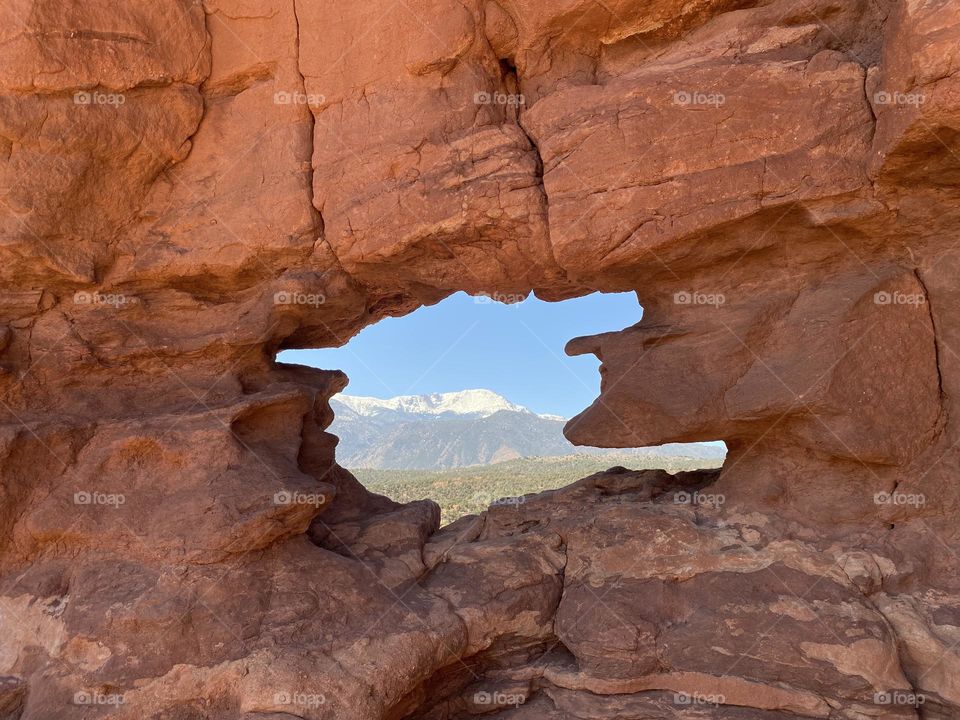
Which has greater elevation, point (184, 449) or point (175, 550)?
point (184, 449)

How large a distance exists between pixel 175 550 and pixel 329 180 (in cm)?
488

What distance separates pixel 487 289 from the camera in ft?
30.3

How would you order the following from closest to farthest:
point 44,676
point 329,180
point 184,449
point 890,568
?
1. point 44,676
2. point 890,568
3. point 184,449
4. point 329,180

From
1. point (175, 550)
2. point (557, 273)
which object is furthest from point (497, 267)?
point (175, 550)

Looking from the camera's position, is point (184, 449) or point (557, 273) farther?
point (557, 273)

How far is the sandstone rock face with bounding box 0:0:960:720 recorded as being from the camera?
6.96 metres

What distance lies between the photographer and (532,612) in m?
8.16

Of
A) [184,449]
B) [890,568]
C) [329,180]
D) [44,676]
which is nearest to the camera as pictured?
[44,676]

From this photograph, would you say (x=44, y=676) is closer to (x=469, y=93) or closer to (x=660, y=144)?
(x=469, y=93)

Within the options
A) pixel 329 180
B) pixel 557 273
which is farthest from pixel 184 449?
pixel 557 273

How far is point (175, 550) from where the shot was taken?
7.33 meters

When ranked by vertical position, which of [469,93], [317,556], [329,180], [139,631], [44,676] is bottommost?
Result: [44,676]

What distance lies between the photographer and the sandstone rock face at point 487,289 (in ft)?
22.9

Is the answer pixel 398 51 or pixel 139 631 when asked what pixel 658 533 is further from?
pixel 398 51
